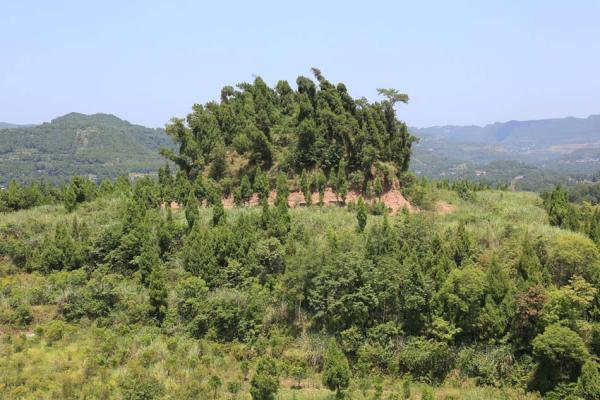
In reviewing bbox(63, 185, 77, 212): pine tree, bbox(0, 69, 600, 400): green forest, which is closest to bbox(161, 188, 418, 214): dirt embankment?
bbox(0, 69, 600, 400): green forest

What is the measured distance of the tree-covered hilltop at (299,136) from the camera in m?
27.5

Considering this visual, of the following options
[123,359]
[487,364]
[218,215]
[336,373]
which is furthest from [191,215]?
[487,364]

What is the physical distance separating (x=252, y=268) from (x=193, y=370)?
16.6ft

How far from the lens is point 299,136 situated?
28.2 metres

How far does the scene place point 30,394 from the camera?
41.9ft

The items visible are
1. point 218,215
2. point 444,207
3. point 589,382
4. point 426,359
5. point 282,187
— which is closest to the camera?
point 589,382

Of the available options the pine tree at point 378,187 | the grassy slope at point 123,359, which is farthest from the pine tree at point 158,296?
the pine tree at point 378,187

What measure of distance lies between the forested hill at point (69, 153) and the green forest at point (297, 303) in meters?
87.5

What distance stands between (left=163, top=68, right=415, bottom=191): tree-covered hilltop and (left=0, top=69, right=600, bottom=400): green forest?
9.74 ft

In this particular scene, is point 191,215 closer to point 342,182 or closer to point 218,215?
point 218,215

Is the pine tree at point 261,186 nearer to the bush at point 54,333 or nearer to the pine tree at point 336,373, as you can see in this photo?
the bush at point 54,333

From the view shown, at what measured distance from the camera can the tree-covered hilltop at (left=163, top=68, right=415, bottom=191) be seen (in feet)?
90.3

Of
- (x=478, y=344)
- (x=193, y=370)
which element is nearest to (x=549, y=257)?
(x=478, y=344)

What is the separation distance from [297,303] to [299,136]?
12789 mm
